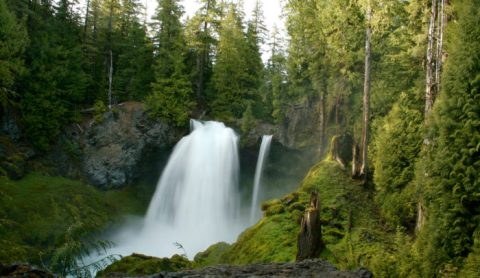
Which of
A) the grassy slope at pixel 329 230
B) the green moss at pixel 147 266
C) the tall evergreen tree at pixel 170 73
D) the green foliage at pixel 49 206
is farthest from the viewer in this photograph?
the tall evergreen tree at pixel 170 73

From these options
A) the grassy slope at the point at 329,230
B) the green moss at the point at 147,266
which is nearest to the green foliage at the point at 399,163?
the grassy slope at the point at 329,230

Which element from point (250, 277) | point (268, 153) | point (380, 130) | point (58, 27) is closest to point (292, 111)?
point (268, 153)

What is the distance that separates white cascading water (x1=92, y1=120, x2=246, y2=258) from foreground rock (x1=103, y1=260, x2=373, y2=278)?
1818 cm

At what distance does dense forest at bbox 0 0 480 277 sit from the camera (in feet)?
28.6

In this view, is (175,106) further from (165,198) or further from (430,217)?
(430,217)

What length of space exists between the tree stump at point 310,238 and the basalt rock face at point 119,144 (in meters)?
20.8

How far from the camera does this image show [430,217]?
29.8ft

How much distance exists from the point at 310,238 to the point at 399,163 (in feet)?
15.3

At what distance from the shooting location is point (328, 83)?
24.4 m

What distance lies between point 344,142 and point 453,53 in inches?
430

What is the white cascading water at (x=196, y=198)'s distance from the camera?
86.0 ft

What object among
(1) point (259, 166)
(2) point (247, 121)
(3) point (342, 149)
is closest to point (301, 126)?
(2) point (247, 121)

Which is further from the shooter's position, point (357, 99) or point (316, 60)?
point (316, 60)

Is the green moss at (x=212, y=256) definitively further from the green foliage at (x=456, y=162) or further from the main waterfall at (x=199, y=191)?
the main waterfall at (x=199, y=191)
